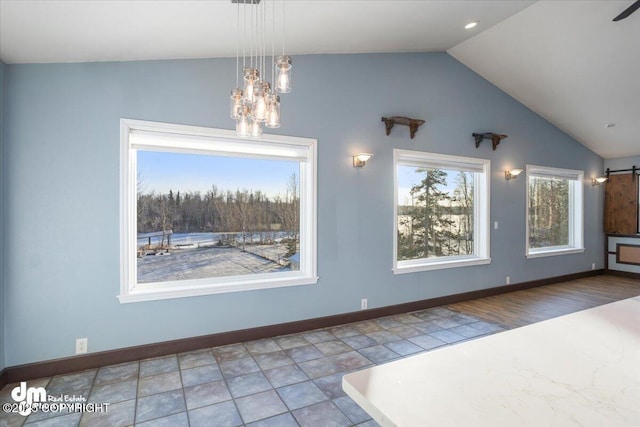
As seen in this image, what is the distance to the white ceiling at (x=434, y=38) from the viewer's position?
2.31 m

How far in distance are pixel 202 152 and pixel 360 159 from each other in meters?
1.86

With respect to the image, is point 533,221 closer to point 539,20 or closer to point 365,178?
point 539,20

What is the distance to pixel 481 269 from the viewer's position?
17.4ft

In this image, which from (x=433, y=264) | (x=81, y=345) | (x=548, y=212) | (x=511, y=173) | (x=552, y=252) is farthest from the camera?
(x=548, y=212)

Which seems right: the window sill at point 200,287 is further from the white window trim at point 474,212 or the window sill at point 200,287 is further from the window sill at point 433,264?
the white window trim at point 474,212

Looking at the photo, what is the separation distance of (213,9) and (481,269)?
16.6 feet

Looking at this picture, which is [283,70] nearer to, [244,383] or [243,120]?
[243,120]

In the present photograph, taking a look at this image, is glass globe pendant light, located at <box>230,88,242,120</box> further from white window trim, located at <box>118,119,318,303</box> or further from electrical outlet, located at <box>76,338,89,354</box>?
electrical outlet, located at <box>76,338,89,354</box>

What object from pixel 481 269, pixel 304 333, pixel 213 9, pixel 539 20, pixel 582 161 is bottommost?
pixel 304 333

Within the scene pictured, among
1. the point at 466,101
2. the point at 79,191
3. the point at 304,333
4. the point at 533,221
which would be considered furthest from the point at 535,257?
the point at 79,191

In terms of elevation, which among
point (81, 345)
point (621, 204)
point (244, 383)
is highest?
point (621, 204)

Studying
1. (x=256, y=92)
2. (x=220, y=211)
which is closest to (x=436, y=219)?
(x=220, y=211)

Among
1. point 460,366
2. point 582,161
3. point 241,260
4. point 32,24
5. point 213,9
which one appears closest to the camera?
point 460,366

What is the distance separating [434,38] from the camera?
4195 mm
